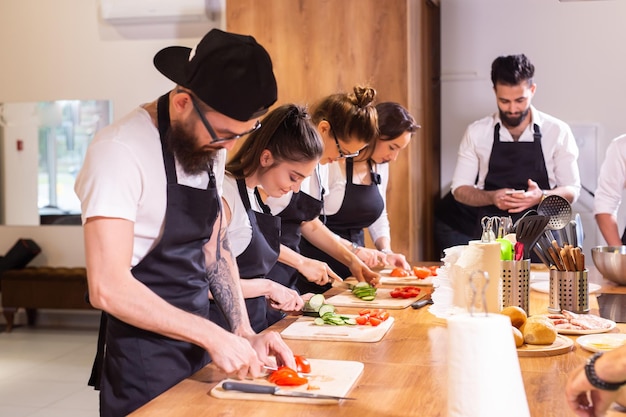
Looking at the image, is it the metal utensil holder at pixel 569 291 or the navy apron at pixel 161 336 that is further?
the metal utensil holder at pixel 569 291

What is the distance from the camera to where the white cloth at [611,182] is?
167 inches

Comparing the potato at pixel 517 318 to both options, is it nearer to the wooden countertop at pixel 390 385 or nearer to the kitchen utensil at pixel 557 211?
the wooden countertop at pixel 390 385

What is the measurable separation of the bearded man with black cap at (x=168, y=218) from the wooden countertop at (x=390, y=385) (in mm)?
154

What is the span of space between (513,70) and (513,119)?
38cm

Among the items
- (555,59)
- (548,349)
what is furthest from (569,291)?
(555,59)

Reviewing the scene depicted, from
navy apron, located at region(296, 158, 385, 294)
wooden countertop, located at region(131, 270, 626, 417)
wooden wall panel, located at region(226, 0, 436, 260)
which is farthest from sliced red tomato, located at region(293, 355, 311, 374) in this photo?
wooden wall panel, located at region(226, 0, 436, 260)

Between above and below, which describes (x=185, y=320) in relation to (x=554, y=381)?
above

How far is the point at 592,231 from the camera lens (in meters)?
5.73

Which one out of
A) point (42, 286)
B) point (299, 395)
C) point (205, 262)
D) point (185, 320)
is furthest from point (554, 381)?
point (42, 286)

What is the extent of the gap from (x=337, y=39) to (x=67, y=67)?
3079 millimetres

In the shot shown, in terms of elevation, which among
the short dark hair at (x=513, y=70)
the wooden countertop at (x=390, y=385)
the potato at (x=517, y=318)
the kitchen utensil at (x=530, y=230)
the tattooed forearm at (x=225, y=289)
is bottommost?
the wooden countertop at (x=390, y=385)

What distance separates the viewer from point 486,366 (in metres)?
1.33

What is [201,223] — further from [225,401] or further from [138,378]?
[225,401]

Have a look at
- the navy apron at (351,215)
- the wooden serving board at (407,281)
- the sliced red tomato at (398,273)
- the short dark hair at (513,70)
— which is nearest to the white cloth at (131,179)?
the wooden serving board at (407,281)
